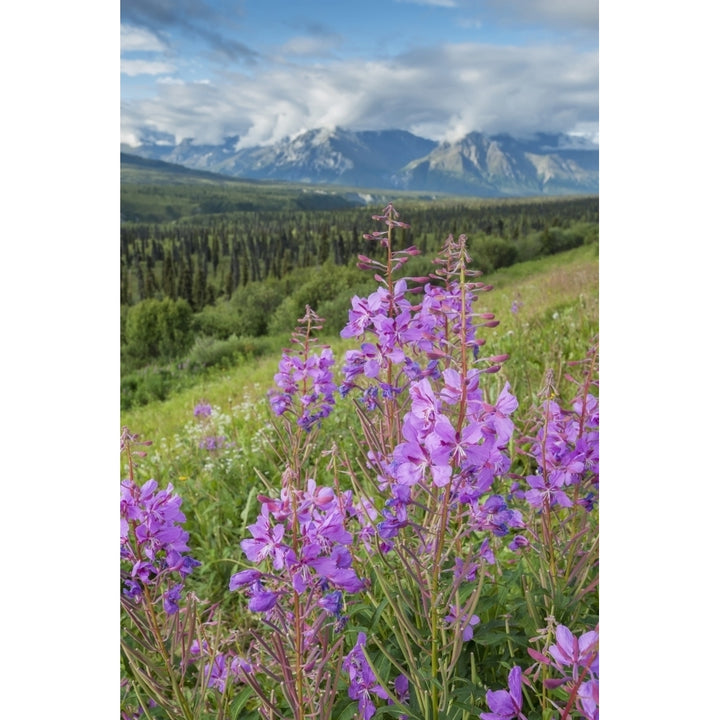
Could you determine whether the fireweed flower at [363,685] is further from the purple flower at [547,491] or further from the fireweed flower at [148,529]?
the purple flower at [547,491]

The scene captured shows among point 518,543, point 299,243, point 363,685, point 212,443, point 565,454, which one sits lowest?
point 212,443

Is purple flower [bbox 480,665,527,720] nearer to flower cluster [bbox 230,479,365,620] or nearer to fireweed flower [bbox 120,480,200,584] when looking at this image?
flower cluster [bbox 230,479,365,620]

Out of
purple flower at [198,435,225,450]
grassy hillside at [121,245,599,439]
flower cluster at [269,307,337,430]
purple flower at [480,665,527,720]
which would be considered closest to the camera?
purple flower at [480,665,527,720]

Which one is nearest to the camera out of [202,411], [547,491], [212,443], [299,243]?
[547,491]

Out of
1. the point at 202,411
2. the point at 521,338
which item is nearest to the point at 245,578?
the point at 202,411

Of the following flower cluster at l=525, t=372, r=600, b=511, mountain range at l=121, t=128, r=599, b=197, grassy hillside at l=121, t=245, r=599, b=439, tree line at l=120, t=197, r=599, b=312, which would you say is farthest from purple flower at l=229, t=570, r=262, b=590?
tree line at l=120, t=197, r=599, b=312

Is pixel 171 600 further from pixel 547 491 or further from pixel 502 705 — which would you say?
pixel 547 491

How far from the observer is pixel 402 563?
4.16 ft

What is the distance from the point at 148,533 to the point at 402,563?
0.52m

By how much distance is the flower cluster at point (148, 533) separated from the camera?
1.11 metres

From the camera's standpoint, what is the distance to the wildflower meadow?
3.02ft

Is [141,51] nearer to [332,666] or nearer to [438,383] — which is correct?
[438,383]

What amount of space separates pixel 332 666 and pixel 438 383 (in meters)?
0.65
